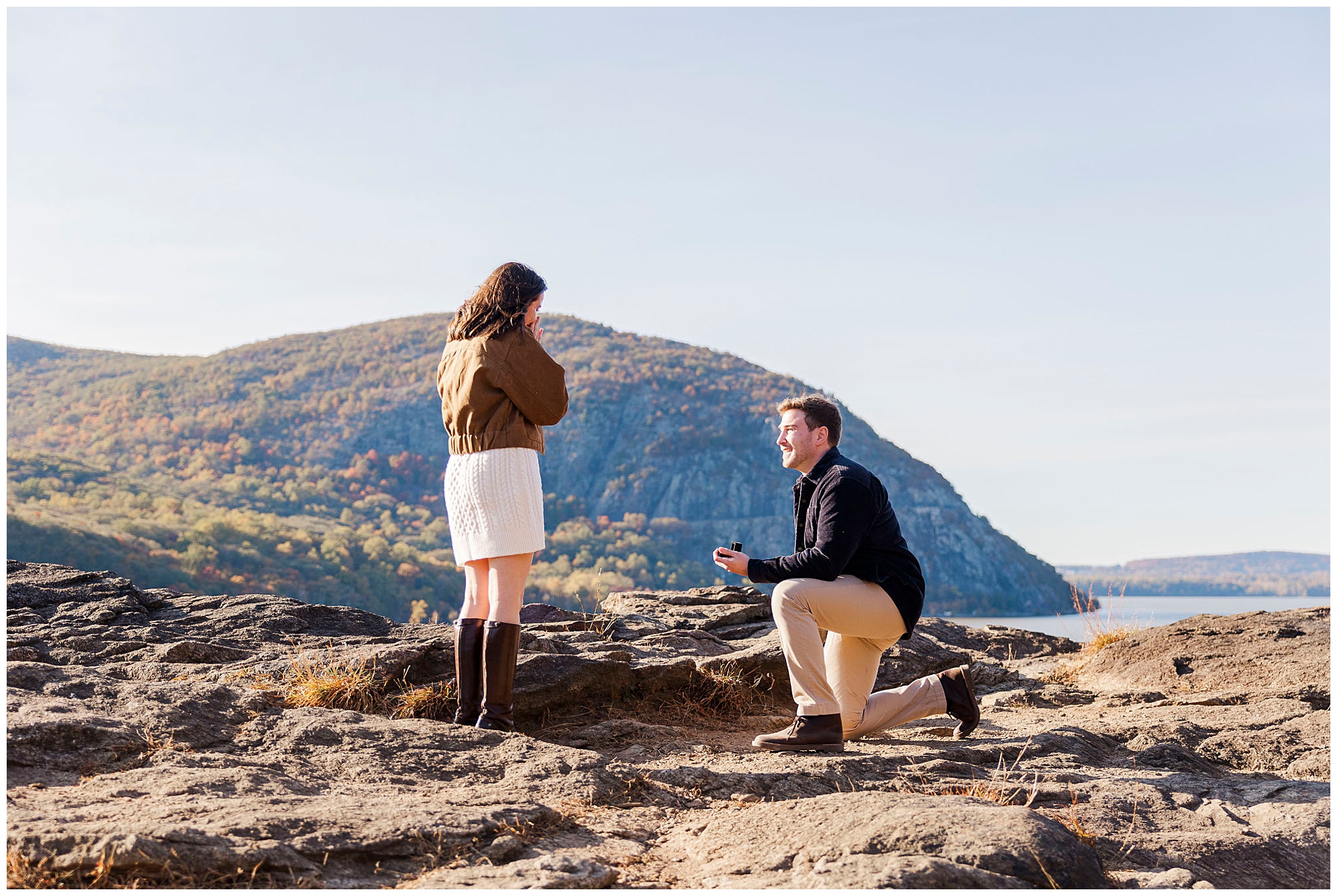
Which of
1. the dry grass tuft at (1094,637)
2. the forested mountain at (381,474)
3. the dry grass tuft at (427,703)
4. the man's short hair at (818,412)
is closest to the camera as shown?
the man's short hair at (818,412)

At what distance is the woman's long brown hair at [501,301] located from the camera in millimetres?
4969

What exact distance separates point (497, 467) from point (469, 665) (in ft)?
3.25

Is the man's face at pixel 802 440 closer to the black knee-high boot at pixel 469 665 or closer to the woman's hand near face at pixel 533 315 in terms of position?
the woman's hand near face at pixel 533 315

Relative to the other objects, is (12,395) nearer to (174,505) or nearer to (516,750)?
(174,505)

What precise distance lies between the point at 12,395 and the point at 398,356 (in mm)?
40291

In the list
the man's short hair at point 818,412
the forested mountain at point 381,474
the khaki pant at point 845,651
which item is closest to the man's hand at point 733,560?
the khaki pant at point 845,651

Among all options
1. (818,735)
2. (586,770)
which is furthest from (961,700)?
(586,770)

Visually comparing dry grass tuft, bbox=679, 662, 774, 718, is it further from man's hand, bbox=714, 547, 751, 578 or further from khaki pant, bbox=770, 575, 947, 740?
man's hand, bbox=714, 547, 751, 578

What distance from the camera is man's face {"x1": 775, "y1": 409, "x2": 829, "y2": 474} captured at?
5.13m

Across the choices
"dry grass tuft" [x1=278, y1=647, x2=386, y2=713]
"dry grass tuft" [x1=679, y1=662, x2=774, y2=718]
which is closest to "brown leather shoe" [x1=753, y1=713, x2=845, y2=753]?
"dry grass tuft" [x1=679, y1=662, x2=774, y2=718]

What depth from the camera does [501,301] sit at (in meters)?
4.96

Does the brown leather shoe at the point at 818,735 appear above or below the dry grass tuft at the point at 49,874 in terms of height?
above

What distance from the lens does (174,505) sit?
6906 centimetres

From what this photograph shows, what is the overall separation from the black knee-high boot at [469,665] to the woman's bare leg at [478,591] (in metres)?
0.04
